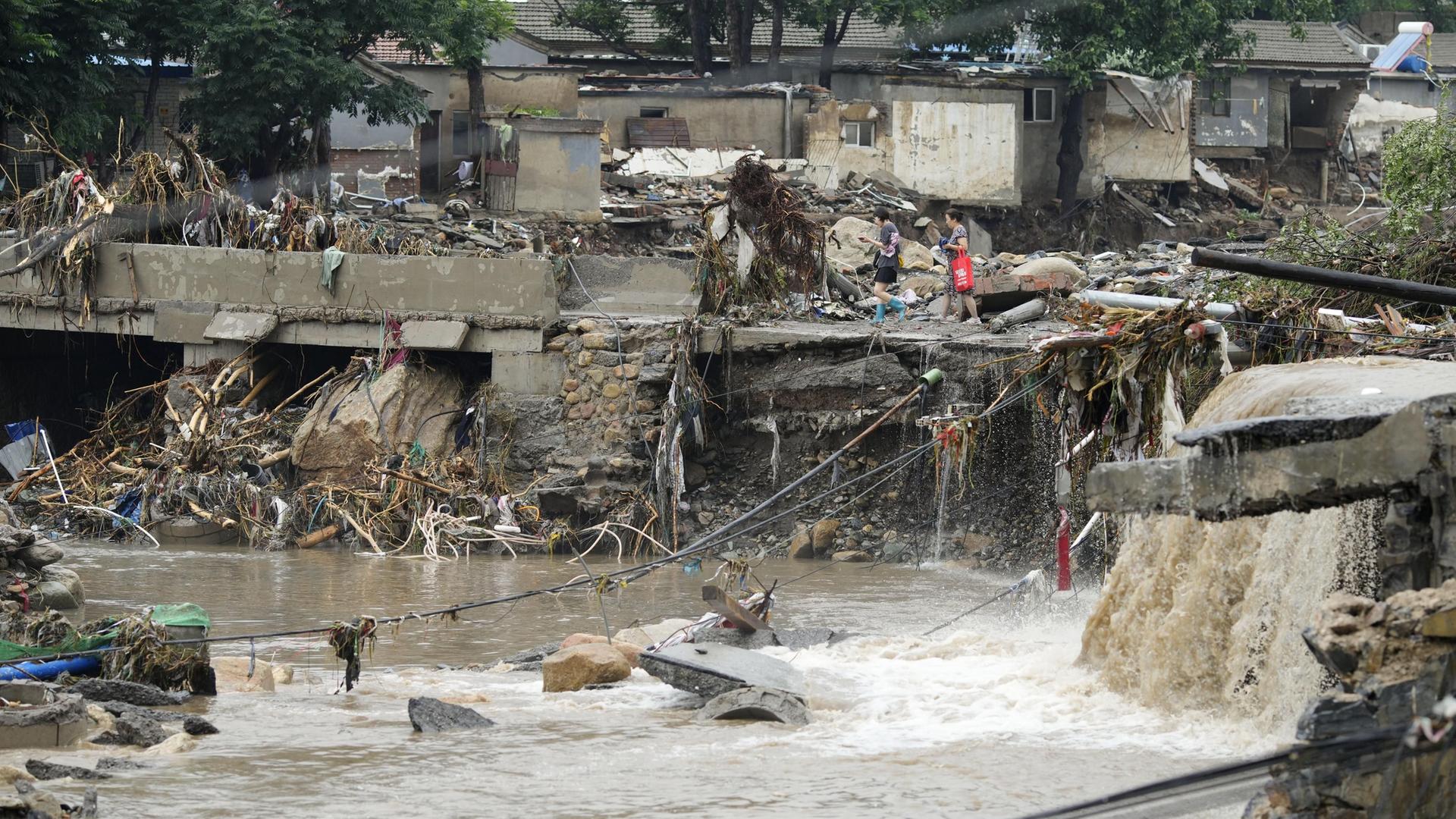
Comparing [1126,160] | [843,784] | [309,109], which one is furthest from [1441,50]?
[843,784]

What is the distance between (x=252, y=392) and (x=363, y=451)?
2.07m

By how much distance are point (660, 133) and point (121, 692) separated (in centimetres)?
2382

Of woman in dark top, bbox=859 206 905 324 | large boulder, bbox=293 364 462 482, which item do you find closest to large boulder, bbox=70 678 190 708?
large boulder, bbox=293 364 462 482

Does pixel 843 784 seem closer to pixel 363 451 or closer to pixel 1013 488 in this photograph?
pixel 1013 488

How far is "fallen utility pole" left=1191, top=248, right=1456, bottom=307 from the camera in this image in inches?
300

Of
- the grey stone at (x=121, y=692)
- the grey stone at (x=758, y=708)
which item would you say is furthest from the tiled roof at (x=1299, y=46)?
the grey stone at (x=121, y=692)

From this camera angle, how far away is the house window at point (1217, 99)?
36.2 metres

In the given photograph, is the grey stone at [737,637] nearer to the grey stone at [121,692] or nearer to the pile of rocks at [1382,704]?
the grey stone at [121,692]

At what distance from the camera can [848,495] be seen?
1680cm

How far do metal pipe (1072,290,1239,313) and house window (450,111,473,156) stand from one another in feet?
63.4

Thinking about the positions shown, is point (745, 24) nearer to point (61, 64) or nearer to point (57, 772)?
point (61, 64)

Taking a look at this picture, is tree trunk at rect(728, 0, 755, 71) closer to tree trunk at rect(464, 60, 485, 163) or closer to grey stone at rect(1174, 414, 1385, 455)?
tree trunk at rect(464, 60, 485, 163)

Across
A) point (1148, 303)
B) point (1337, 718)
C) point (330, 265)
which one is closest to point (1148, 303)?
point (1148, 303)

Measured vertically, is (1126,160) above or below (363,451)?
above
